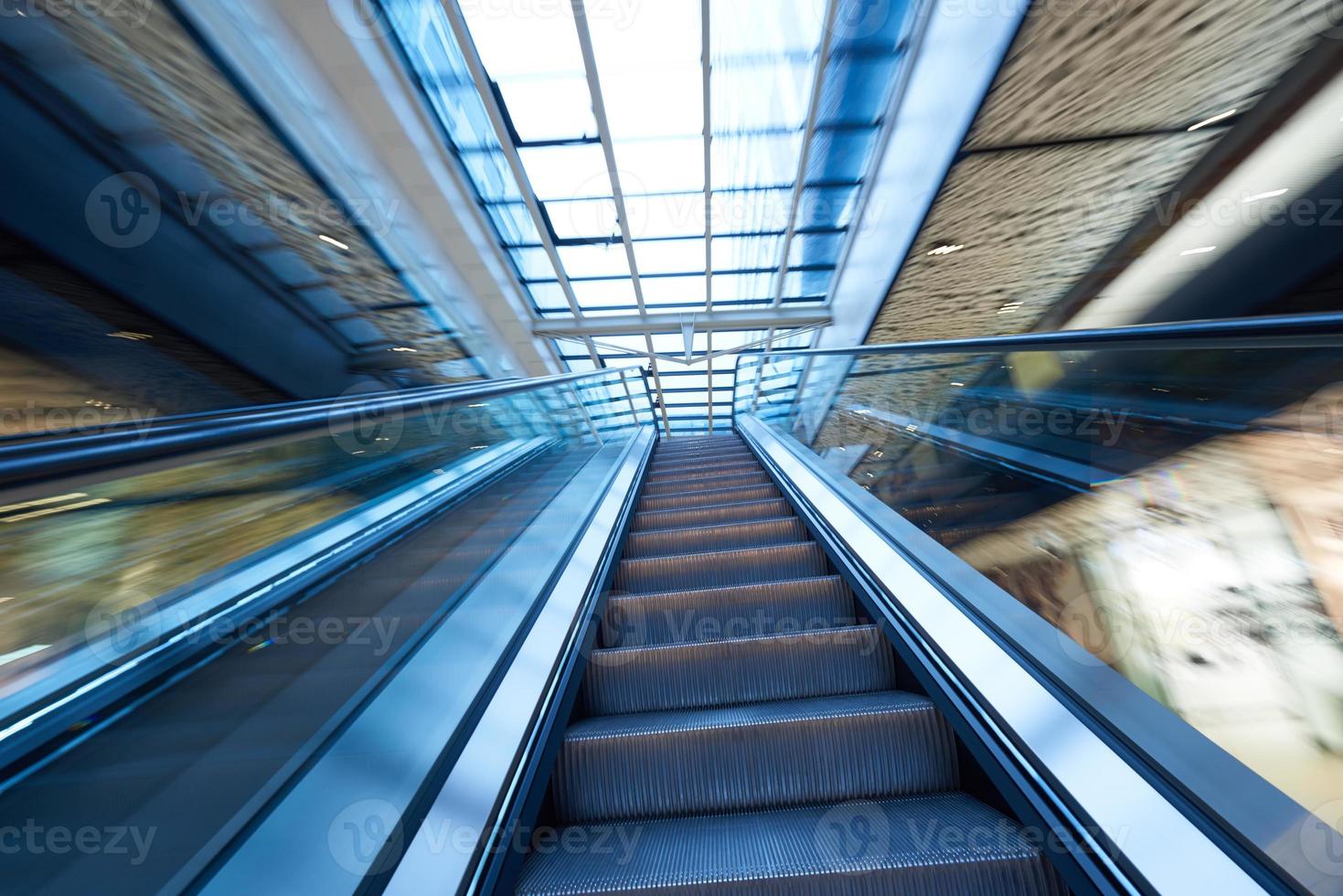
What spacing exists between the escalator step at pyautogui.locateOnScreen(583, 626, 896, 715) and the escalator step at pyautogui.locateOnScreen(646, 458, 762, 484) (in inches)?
155

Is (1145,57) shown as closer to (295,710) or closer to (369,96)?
(295,710)

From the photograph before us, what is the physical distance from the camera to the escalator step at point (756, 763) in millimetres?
1808

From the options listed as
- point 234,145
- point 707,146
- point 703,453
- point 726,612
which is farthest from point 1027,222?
point 234,145

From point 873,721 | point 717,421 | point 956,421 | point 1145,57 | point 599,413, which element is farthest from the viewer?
point 717,421

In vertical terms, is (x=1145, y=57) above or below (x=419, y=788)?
above

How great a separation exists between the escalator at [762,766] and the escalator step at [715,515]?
167cm

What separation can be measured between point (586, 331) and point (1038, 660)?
12.5m

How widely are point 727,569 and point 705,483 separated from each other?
284 cm

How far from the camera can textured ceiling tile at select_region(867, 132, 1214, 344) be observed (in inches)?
223

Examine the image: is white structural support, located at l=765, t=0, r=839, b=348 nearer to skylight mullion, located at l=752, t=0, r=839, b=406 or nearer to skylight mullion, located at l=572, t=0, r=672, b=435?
skylight mullion, located at l=752, t=0, r=839, b=406

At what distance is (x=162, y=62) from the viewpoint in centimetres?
503

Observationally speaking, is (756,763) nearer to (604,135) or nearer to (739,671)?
(739,671)

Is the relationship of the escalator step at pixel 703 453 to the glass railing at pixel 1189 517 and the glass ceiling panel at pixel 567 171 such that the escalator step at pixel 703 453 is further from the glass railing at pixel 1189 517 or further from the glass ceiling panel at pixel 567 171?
the glass railing at pixel 1189 517

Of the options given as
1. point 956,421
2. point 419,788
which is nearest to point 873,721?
point 419,788
